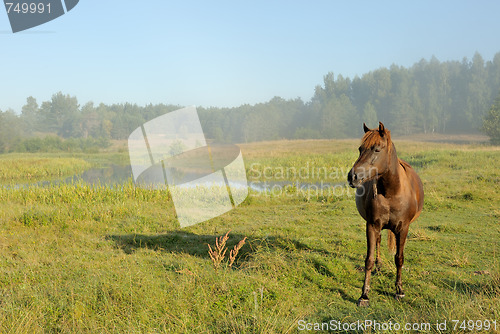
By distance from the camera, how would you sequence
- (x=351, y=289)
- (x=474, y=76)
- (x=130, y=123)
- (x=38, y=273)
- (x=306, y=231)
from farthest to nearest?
(x=130, y=123)
(x=474, y=76)
(x=306, y=231)
(x=38, y=273)
(x=351, y=289)

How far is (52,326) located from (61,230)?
20.8 ft

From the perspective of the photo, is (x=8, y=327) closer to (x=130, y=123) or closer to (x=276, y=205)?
(x=276, y=205)

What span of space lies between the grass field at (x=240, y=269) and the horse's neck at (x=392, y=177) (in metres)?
1.56

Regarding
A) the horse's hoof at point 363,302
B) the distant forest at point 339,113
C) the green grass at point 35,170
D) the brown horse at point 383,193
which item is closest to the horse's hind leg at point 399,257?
the brown horse at point 383,193

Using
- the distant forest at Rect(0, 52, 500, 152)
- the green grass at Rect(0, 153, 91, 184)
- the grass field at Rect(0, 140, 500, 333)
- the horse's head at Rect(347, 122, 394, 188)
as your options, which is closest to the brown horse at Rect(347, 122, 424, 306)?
the horse's head at Rect(347, 122, 394, 188)

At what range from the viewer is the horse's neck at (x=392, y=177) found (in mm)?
4609

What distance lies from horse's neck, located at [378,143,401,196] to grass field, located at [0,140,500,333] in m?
1.56

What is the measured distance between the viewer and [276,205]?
43.0 ft

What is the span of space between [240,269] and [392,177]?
2825mm

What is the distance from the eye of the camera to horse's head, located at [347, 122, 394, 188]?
416cm

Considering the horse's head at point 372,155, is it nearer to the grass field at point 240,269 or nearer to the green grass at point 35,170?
the grass field at point 240,269

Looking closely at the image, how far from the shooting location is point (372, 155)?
429cm

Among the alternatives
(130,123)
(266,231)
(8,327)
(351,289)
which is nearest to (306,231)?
(266,231)

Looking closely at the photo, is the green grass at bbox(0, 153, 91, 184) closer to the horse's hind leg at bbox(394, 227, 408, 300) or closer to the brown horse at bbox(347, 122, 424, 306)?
the brown horse at bbox(347, 122, 424, 306)
